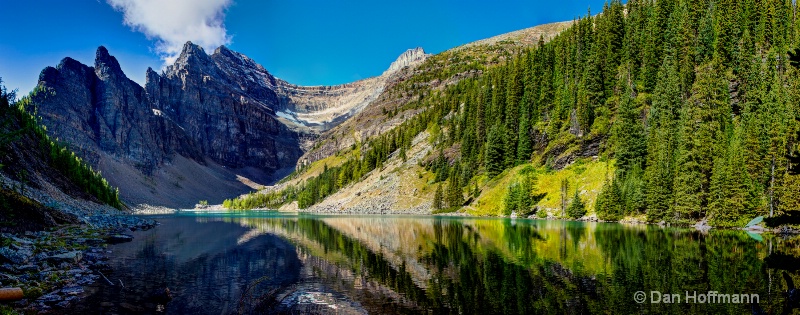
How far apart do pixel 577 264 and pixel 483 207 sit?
87.2 m

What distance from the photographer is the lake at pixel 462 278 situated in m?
23.3

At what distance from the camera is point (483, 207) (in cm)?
12112

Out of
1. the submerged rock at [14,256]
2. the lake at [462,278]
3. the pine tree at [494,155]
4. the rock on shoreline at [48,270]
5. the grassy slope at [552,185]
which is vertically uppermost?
the pine tree at [494,155]

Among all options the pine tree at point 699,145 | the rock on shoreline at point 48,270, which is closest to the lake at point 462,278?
the rock on shoreline at point 48,270

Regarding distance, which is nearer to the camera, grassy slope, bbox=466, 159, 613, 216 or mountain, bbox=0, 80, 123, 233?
mountain, bbox=0, 80, 123, 233

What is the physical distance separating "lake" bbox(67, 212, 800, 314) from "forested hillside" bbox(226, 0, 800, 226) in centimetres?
2544

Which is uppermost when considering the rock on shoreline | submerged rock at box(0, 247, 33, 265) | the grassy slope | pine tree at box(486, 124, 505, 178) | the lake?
pine tree at box(486, 124, 505, 178)

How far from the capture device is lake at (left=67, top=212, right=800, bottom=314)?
23281mm

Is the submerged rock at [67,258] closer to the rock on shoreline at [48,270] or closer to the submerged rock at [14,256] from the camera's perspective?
the rock on shoreline at [48,270]

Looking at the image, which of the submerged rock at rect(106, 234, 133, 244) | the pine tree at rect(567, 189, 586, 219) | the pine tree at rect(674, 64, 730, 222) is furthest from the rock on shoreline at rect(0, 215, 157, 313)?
the pine tree at rect(567, 189, 586, 219)

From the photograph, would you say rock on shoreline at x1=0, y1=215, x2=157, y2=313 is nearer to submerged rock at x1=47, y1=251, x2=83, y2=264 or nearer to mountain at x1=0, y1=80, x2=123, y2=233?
submerged rock at x1=47, y1=251, x2=83, y2=264

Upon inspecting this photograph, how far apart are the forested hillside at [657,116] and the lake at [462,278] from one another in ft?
83.5

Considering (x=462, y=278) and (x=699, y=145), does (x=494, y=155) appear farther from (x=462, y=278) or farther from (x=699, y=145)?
(x=462, y=278)

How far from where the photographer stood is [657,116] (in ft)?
326
